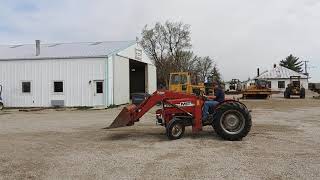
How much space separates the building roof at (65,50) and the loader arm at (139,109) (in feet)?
67.6

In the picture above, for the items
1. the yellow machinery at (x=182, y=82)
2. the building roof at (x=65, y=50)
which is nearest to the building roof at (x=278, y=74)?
the building roof at (x=65, y=50)

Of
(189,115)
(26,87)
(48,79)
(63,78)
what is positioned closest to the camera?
(189,115)

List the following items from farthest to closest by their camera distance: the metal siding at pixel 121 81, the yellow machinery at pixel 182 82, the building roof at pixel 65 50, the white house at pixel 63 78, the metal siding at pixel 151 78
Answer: the metal siding at pixel 151 78
the metal siding at pixel 121 81
the building roof at pixel 65 50
the white house at pixel 63 78
the yellow machinery at pixel 182 82

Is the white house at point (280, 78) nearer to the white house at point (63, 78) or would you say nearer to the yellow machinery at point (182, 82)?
the white house at point (63, 78)

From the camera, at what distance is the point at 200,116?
43.7ft

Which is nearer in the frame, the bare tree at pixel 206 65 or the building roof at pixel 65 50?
the building roof at pixel 65 50

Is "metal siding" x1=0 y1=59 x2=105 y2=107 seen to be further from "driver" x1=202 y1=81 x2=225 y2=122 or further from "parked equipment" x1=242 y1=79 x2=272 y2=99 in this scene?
"driver" x1=202 y1=81 x2=225 y2=122

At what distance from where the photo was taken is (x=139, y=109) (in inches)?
532

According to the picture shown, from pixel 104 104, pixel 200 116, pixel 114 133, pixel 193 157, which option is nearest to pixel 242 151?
pixel 193 157

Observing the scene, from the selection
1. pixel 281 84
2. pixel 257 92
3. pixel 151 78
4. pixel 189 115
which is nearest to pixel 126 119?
pixel 189 115

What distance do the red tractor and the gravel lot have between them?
0.33 metres

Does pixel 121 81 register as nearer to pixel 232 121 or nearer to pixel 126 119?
pixel 126 119

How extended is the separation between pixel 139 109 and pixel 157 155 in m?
3.01

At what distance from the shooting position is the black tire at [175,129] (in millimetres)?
12938
